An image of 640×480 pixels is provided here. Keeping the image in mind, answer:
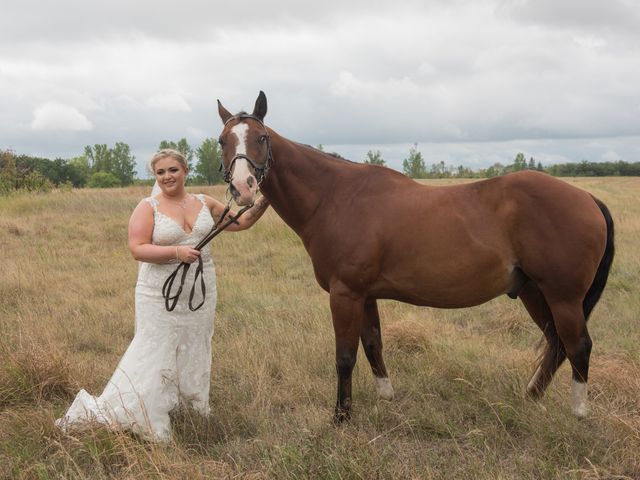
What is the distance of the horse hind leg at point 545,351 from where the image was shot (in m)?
4.22

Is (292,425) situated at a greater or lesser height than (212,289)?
lesser

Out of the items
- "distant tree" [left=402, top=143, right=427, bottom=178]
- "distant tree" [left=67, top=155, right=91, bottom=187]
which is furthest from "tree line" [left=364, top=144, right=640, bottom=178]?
"distant tree" [left=67, top=155, right=91, bottom=187]

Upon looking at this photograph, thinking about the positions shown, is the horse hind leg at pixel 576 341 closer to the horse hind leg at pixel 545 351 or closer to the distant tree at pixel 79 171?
the horse hind leg at pixel 545 351

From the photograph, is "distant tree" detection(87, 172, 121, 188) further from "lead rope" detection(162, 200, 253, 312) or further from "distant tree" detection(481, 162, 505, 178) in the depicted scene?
"lead rope" detection(162, 200, 253, 312)

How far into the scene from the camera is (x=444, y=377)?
471cm

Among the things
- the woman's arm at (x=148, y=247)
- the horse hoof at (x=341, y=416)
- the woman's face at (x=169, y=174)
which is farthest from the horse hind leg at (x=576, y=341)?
the woman's face at (x=169, y=174)

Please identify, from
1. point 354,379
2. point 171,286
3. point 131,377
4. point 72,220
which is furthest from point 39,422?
point 72,220

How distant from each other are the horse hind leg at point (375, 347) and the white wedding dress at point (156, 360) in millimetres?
1310

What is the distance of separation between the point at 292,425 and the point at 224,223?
5.12ft

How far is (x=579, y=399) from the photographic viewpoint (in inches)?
156

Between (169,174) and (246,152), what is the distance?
60 cm

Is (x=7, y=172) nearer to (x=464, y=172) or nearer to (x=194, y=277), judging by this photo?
(x=194, y=277)

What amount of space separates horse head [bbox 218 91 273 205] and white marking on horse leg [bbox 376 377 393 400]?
6.34ft

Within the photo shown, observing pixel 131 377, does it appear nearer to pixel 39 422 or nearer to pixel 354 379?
pixel 39 422
